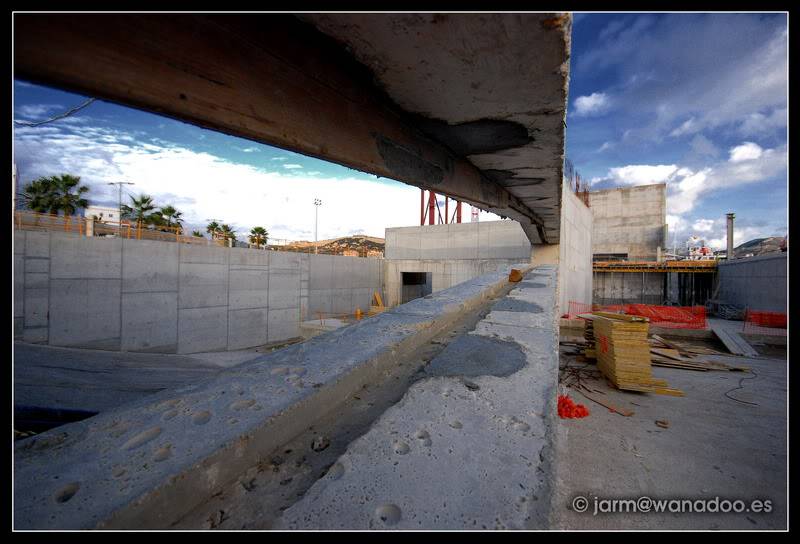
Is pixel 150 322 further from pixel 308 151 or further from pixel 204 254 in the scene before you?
pixel 308 151

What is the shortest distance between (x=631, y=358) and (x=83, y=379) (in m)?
8.44

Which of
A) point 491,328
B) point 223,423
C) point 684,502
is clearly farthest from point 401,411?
point 684,502

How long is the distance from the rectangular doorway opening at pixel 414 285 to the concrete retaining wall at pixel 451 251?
3.91 ft

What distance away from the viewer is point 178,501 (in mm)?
1177

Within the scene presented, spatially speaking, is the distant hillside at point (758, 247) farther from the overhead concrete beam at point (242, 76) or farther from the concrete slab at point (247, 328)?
the overhead concrete beam at point (242, 76)

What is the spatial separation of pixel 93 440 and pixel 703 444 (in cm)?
568

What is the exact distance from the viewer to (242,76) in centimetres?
145

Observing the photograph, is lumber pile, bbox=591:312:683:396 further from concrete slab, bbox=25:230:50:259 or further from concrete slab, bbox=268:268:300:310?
concrete slab, bbox=25:230:50:259

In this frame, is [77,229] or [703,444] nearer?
[703,444]

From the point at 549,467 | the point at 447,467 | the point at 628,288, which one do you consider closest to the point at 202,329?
the point at 447,467

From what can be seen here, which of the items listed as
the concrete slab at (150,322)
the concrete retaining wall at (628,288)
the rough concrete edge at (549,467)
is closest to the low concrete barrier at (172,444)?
the rough concrete edge at (549,467)

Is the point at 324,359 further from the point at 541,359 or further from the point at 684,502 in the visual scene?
the point at 684,502

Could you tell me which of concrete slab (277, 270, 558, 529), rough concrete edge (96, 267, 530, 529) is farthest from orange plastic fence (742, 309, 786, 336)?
rough concrete edge (96, 267, 530, 529)

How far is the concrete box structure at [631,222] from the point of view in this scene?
32.4 m
